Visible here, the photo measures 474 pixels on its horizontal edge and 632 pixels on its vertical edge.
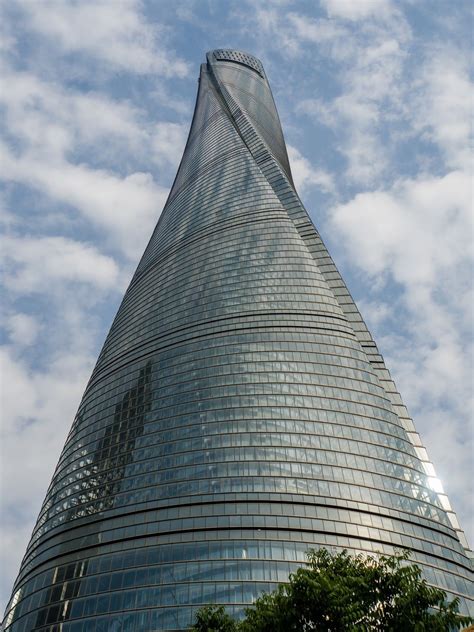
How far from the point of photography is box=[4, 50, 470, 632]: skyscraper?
56.5 metres

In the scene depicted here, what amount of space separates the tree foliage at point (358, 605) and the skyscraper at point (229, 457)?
33976 millimetres

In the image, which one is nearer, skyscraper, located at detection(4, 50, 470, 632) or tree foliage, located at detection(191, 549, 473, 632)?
tree foliage, located at detection(191, 549, 473, 632)

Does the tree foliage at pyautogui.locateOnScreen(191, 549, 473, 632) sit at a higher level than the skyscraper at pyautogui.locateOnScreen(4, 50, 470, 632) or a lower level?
lower

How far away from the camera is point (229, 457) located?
65.5 meters

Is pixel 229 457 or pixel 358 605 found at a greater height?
pixel 229 457

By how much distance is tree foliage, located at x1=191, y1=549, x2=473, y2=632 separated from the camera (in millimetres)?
19109

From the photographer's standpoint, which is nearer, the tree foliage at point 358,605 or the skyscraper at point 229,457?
the tree foliage at point 358,605

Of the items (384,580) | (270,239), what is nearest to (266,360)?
(270,239)

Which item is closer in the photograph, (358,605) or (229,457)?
(358,605)

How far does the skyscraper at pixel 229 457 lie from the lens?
56.5 metres

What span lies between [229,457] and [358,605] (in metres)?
46.9

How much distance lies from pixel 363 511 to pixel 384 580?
42.6m

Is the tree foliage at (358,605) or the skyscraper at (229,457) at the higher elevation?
the skyscraper at (229,457)

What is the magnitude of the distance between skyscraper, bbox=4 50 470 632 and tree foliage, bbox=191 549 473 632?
33976mm
